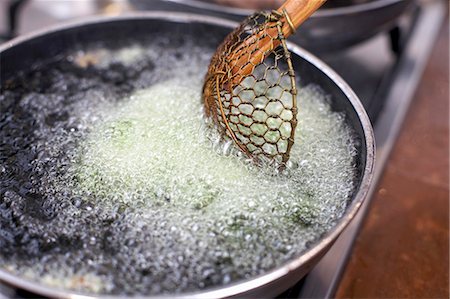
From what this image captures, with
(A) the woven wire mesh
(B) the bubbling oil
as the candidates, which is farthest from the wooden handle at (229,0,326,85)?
(B) the bubbling oil

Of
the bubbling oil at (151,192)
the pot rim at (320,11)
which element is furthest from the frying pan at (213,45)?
the pot rim at (320,11)

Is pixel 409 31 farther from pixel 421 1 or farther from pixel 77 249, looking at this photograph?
pixel 77 249

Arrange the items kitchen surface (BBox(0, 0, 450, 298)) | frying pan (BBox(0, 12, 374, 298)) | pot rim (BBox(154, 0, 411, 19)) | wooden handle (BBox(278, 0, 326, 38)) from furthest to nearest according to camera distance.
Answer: pot rim (BBox(154, 0, 411, 19)) < kitchen surface (BBox(0, 0, 450, 298)) < wooden handle (BBox(278, 0, 326, 38)) < frying pan (BBox(0, 12, 374, 298))

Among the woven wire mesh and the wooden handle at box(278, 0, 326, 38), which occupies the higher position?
the wooden handle at box(278, 0, 326, 38)

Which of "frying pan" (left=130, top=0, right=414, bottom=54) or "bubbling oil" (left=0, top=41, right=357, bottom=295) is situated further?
"frying pan" (left=130, top=0, right=414, bottom=54)

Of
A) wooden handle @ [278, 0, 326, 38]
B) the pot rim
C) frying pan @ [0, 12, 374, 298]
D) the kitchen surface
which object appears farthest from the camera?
the pot rim

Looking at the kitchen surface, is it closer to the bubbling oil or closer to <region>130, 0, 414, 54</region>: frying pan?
<region>130, 0, 414, 54</region>: frying pan
